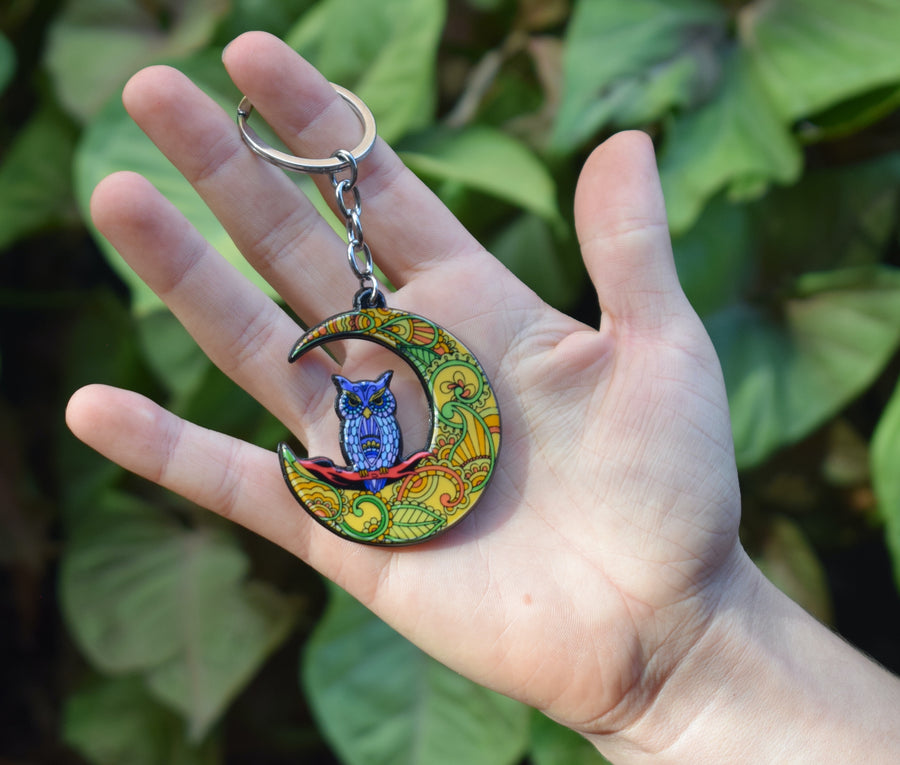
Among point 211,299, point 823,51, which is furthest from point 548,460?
point 823,51

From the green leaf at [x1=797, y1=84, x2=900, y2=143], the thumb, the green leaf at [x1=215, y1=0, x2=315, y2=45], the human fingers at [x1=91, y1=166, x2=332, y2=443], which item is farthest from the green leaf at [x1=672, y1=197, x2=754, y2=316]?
the green leaf at [x1=215, y1=0, x2=315, y2=45]

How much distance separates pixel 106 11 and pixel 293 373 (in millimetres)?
1403

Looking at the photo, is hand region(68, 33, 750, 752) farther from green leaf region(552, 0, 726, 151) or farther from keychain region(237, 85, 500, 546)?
green leaf region(552, 0, 726, 151)

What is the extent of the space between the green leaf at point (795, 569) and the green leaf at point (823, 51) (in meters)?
1.02

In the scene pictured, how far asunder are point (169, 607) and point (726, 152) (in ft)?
5.75

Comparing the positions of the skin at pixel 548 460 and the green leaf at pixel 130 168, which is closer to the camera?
the skin at pixel 548 460

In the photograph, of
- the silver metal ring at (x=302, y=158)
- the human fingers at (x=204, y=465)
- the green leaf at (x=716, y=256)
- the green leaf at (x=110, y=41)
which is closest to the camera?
the human fingers at (x=204, y=465)

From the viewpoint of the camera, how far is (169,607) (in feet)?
6.57

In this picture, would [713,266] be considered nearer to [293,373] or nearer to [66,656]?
[293,373]

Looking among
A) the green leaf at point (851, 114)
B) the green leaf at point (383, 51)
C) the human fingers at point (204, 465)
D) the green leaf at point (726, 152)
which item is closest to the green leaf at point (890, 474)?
the green leaf at point (726, 152)

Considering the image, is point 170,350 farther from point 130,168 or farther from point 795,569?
point 795,569

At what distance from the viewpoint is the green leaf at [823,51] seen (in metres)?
1.66

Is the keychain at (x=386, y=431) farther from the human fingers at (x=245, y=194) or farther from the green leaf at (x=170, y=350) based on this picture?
the green leaf at (x=170, y=350)

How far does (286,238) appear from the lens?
4.71 feet
